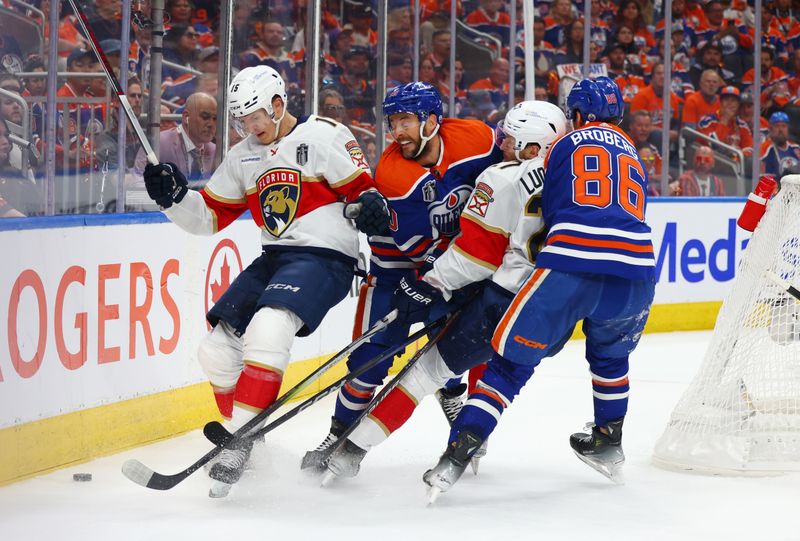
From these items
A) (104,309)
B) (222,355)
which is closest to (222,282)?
(104,309)

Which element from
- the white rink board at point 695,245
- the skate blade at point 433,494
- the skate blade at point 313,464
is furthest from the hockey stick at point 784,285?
the white rink board at point 695,245

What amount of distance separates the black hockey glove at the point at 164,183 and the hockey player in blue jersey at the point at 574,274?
94cm

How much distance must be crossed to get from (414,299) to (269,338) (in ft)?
1.40

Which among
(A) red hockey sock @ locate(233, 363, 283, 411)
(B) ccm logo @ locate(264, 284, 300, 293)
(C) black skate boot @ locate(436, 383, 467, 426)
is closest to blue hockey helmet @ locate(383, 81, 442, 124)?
(B) ccm logo @ locate(264, 284, 300, 293)

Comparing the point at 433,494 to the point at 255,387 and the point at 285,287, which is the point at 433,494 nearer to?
the point at 255,387

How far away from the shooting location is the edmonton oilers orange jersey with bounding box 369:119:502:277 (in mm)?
3234

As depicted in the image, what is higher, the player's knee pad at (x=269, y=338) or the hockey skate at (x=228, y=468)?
the player's knee pad at (x=269, y=338)

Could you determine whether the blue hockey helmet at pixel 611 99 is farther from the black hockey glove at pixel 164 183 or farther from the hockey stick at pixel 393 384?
the black hockey glove at pixel 164 183

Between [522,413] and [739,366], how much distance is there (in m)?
1.05

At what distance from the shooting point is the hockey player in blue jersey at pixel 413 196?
321cm

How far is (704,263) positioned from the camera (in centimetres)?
A: 686

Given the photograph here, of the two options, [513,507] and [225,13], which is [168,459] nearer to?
[513,507]

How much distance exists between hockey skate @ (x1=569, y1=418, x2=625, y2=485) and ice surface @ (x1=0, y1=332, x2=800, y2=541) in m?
0.06

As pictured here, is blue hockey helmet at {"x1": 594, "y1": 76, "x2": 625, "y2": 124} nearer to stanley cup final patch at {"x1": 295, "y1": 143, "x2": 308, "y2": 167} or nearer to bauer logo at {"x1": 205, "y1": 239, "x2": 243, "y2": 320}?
stanley cup final patch at {"x1": 295, "y1": 143, "x2": 308, "y2": 167}
